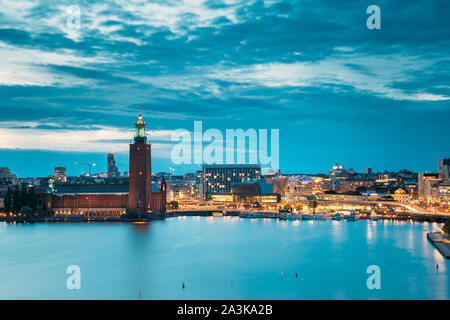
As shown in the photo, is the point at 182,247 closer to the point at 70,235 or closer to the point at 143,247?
the point at 143,247

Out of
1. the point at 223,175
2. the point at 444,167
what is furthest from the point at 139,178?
the point at 444,167

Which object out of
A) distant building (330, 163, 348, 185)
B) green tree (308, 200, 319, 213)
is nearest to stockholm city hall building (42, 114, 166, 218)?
green tree (308, 200, 319, 213)

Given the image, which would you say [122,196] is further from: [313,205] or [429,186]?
[429,186]

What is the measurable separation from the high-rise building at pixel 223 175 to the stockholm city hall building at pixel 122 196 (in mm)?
57295

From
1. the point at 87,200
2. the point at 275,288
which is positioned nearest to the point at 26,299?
the point at 275,288

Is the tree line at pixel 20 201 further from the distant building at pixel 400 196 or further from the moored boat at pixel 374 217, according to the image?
the distant building at pixel 400 196

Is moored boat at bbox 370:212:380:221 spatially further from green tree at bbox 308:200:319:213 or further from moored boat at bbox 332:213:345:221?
green tree at bbox 308:200:319:213

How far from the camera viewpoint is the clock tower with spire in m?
52.9

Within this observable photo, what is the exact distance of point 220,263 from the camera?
2880 cm

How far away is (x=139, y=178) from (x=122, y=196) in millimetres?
5131

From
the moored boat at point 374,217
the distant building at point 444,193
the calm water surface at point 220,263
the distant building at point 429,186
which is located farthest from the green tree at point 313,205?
the calm water surface at point 220,263

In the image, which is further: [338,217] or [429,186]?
[429,186]

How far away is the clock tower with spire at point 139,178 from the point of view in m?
52.9

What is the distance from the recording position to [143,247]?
113ft
